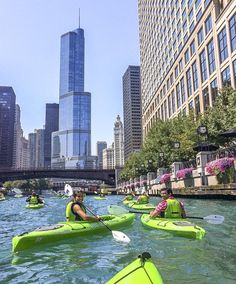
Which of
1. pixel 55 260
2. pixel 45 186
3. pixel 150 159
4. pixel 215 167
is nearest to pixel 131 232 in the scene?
pixel 55 260

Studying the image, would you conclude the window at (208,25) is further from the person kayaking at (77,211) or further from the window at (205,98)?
the person kayaking at (77,211)

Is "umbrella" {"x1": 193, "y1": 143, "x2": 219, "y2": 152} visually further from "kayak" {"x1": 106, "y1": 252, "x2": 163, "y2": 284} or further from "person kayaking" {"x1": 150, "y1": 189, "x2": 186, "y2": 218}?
"kayak" {"x1": 106, "y1": 252, "x2": 163, "y2": 284}

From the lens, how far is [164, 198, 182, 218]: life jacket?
474 inches

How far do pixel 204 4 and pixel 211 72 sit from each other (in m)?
13.4

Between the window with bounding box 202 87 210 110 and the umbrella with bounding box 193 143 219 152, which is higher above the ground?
the window with bounding box 202 87 210 110

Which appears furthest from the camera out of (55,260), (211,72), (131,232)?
(211,72)

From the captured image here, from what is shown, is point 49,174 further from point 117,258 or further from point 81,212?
point 117,258

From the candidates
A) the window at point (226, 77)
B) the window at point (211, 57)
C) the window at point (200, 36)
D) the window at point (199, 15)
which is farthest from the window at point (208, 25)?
the window at point (226, 77)

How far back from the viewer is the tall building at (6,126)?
589ft

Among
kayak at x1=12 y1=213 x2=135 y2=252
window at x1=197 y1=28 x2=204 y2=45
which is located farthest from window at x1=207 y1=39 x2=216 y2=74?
kayak at x1=12 y1=213 x2=135 y2=252

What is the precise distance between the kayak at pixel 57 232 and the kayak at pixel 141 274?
5963mm

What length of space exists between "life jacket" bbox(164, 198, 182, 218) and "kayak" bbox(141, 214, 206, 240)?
0.32m

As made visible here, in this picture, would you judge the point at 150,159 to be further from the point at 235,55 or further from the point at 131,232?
the point at 131,232

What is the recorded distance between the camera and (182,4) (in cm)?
6694
